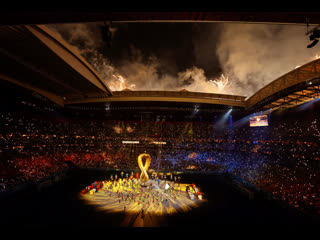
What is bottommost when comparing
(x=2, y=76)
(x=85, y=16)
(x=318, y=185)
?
(x=318, y=185)

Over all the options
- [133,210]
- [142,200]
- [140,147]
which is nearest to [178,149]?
[140,147]

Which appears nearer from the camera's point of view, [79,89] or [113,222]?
[113,222]

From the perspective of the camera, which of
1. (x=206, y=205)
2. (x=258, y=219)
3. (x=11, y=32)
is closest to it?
(x=11, y=32)

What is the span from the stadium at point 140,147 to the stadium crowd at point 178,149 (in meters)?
0.17

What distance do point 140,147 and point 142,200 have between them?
60.8 ft

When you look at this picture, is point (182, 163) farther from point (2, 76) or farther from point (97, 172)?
point (2, 76)

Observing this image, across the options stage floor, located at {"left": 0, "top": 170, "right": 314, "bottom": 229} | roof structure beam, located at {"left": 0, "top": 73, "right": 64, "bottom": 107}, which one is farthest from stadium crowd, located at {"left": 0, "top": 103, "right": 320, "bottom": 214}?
roof structure beam, located at {"left": 0, "top": 73, "right": 64, "bottom": 107}

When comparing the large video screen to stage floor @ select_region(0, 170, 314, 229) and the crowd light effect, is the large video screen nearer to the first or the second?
stage floor @ select_region(0, 170, 314, 229)

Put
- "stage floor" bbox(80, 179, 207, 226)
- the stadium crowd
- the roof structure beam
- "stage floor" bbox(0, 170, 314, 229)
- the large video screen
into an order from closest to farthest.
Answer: "stage floor" bbox(0, 170, 314, 229) → "stage floor" bbox(80, 179, 207, 226) → the roof structure beam → the stadium crowd → the large video screen

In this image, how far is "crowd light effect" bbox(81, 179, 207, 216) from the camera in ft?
39.3

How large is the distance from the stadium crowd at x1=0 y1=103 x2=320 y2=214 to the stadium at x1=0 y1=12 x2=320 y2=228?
0.57 ft

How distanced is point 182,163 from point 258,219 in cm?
1680

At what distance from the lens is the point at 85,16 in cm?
390

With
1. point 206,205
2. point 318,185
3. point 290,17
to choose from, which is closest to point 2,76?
point 290,17
